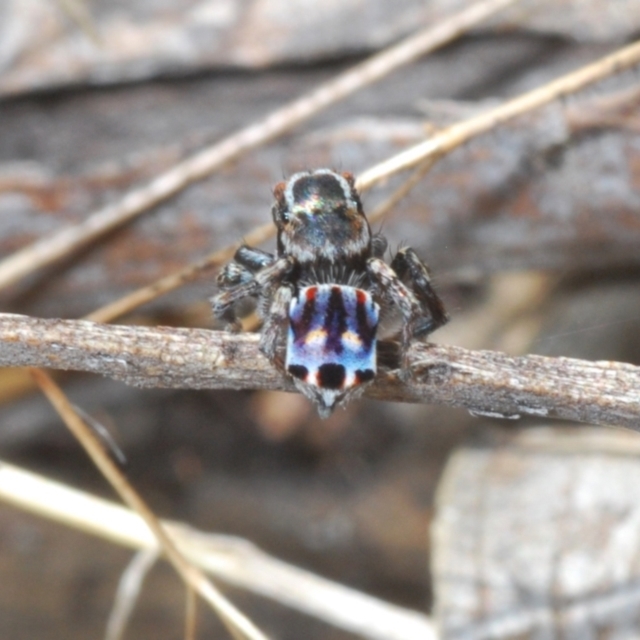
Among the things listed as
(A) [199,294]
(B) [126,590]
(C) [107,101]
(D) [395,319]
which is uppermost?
(C) [107,101]

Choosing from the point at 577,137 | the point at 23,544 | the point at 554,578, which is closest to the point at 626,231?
the point at 577,137

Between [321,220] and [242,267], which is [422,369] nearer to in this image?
[321,220]

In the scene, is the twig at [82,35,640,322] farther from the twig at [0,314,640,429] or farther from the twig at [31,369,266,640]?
the twig at [0,314,640,429]

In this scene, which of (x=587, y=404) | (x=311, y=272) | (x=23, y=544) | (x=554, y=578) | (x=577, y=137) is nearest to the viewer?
(x=587, y=404)

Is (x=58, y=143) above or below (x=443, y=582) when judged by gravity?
above

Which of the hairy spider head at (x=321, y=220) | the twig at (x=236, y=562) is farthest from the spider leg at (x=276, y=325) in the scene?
the twig at (x=236, y=562)

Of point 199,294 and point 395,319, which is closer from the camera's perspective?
point 395,319

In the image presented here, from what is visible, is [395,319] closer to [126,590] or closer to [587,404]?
[587,404]

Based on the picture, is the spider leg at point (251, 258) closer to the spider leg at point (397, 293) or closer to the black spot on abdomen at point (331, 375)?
the spider leg at point (397, 293)
